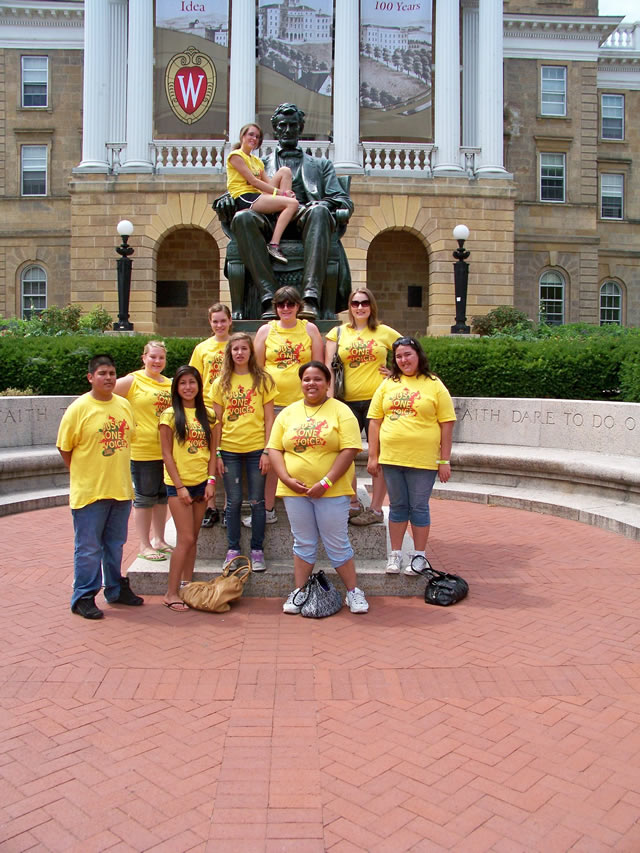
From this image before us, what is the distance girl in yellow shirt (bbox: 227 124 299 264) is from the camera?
7340mm

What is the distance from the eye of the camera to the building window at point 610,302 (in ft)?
118

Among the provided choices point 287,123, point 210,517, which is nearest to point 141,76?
point 287,123

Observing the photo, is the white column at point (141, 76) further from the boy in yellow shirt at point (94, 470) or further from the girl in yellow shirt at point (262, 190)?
the boy in yellow shirt at point (94, 470)

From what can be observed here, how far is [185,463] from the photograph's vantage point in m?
5.17

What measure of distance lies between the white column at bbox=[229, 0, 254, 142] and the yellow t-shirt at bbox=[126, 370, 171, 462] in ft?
72.2

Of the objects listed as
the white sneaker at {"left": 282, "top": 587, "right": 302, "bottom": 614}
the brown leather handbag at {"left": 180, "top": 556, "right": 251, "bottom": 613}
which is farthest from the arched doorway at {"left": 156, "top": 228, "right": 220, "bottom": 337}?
the white sneaker at {"left": 282, "top": 587, "right": 302, "bottom": 614}

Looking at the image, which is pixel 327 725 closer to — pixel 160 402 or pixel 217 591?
pixel 217 591

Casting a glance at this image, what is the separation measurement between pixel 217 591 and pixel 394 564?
1.27 metres

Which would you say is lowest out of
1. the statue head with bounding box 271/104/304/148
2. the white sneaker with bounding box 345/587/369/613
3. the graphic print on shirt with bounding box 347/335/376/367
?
the white sneaker with bounding box 345/587/369/613

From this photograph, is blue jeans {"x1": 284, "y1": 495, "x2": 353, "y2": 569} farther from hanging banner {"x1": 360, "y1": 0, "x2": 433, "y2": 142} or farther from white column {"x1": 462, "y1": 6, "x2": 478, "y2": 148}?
white column {"x1": 462, "y1": 6, "x2": 478, "y2": 148}

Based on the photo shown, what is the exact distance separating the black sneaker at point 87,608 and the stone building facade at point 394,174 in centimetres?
2110

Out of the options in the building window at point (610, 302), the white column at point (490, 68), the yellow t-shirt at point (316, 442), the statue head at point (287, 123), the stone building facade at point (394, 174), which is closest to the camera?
the yellow t-shirt at point (316, 442)

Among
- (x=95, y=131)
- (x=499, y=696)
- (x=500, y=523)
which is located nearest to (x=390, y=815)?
(x=499, y=696)

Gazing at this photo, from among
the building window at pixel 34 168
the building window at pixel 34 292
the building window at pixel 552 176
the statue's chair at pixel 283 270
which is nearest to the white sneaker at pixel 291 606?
the statue's chair at pixel 283 270
